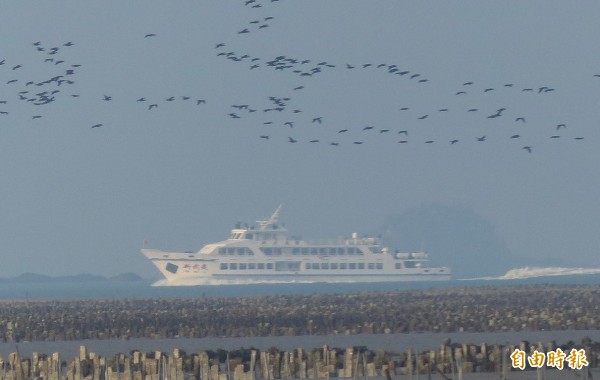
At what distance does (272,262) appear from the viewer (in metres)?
165

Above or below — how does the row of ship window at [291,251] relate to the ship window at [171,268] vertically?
above

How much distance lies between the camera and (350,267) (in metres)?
167

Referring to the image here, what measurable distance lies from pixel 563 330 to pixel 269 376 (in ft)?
80.9

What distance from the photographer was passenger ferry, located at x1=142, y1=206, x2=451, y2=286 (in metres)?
165

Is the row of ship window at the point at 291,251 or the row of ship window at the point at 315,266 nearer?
the row of ship window at the point at 315,266

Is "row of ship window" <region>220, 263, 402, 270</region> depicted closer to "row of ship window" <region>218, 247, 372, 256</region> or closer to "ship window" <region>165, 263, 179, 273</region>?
"row of ship window" <region>218, 247, 372, 256</region>

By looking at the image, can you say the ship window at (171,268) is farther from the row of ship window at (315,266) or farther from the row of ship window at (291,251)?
the row of ship window at (315,266)

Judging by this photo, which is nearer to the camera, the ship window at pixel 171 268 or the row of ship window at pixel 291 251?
the row of ship window at pixel 291 251

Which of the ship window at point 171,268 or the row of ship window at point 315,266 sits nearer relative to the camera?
the row of ship window at point 315,266

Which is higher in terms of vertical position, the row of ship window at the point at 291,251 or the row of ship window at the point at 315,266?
the row of ship window at the point at 291,251

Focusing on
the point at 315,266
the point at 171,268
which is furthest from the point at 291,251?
the point at 171,268

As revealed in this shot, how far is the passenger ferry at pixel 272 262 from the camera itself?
164750 millimetres

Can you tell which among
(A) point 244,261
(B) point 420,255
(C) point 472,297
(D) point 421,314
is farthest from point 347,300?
(B) point 420,255

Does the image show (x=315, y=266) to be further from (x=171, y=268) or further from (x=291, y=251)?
(x=171, y=268)
